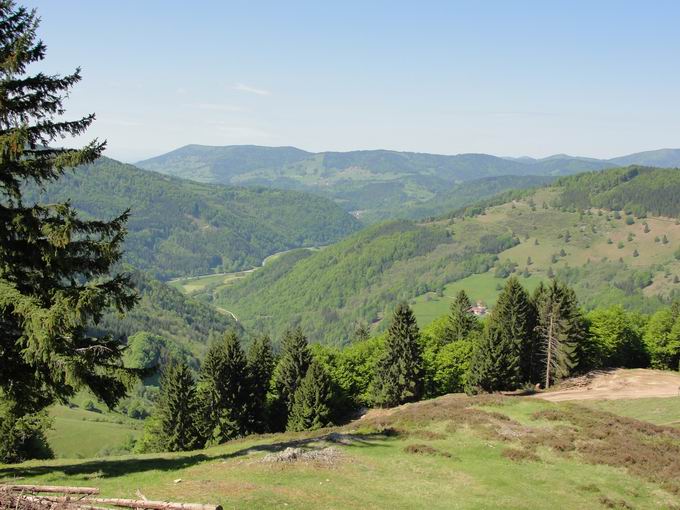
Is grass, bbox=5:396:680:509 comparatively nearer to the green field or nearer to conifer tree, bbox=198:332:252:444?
conifer tree, bbox=198:332:252:444

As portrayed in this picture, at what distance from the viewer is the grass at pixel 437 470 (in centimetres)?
2455

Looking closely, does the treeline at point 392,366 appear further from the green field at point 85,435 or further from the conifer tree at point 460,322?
the green field at point 85,435

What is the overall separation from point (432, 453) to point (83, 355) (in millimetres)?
22832

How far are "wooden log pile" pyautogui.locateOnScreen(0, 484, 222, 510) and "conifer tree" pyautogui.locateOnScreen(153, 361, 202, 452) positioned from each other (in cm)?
4301

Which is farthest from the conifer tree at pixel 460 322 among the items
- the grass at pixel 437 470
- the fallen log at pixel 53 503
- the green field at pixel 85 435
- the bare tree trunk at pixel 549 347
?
the green field at pixel 85 435

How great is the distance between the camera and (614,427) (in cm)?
4294

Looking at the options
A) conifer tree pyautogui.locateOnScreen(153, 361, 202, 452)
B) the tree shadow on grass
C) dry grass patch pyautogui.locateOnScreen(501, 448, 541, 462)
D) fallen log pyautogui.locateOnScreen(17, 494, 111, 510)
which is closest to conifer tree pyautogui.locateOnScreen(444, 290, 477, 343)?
conifer tree pyautogui.locateOnScreen(153, 361, 202, 452)

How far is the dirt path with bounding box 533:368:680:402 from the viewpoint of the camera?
67562mm

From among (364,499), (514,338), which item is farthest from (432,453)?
(514,338)

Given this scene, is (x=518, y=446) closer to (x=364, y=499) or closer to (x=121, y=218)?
(x=364, y=499)

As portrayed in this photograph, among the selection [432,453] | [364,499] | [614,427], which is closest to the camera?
[364,499]

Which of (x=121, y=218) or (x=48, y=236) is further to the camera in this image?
(x=121, y=218)

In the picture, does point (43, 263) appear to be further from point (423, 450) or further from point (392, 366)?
point (392, 366)

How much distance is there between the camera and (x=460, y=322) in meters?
88.9
